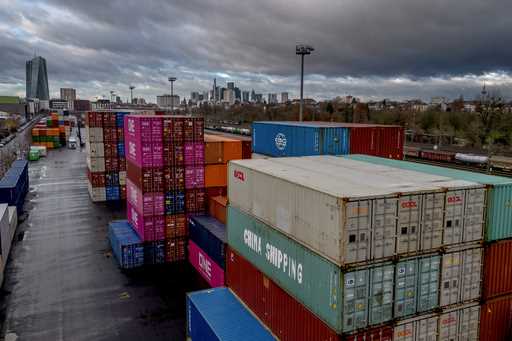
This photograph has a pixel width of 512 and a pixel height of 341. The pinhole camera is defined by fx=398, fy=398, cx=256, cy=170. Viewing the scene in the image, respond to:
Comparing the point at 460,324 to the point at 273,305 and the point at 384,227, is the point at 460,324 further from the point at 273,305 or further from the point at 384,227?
the point at 273,305

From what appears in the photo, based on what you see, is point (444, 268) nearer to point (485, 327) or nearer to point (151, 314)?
point (485, 327)

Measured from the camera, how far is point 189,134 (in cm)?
2945

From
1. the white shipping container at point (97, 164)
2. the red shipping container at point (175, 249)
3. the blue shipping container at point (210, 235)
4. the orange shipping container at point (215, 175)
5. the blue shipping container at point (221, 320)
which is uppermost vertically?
the orange shipping container at point (215, 175)

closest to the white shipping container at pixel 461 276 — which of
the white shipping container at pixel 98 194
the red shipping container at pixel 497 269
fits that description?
the red shipping container at pixel 497 269

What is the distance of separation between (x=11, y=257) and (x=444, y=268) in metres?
30.2

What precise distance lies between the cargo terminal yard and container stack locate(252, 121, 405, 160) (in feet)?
0.31

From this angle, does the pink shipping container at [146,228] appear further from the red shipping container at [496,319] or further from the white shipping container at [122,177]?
the white shipping container at [122,177]

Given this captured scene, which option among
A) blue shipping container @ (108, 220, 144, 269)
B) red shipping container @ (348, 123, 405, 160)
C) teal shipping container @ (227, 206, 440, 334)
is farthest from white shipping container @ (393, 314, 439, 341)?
blue shipping container @ (108, 220, 144, 269)

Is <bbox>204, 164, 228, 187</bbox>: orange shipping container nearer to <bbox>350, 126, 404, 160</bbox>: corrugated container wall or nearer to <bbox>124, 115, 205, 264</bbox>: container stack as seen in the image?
<bbox>124, 115, 205, 264</bbox>: container stack

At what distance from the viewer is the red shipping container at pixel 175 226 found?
29266 millimetres

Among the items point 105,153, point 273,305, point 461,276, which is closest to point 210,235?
point 273,305

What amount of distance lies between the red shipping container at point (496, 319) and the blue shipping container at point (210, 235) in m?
12.8

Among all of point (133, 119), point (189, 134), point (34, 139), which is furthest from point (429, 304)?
point (34, 139)

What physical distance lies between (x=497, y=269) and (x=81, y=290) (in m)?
22.4
